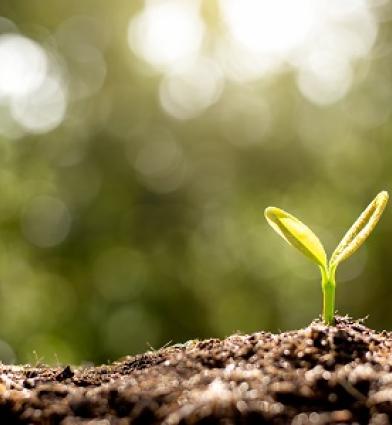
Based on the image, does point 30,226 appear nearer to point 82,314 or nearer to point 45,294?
point 45,294

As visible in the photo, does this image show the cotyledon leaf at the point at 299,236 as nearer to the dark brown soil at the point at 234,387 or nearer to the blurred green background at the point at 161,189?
the dark brown soil at the point at 234,387

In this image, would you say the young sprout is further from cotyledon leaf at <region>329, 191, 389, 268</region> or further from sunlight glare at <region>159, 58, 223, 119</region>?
sunlight glare at <region>159, 58, 223, 119</region>

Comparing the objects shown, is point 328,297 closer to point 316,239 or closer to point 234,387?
point 316,239


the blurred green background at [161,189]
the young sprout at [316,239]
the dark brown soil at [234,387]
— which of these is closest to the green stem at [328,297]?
the young sprout at [316,239]

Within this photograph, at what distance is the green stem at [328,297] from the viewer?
2137 mm

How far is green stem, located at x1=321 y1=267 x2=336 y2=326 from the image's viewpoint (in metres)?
2.14

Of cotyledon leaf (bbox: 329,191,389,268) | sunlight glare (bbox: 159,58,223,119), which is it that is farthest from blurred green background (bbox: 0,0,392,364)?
cotyledon leaf (bbox: 329,191,389,268)

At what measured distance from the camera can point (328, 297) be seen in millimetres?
2146

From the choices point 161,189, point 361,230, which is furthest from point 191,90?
point 361,230

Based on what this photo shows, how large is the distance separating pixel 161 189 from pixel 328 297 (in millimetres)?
18030

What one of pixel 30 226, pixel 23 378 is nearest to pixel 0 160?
pixel 30 226

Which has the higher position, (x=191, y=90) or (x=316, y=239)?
(x=191, y=90)

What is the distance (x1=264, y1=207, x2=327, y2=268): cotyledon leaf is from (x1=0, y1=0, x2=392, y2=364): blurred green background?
1630 centimetres

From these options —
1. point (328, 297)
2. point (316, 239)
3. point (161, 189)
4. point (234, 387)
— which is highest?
point (161, 189)
